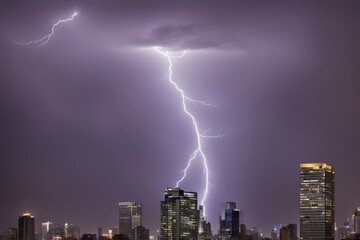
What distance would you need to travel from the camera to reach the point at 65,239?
12875cm

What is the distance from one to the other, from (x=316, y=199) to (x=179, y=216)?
60.7 ft

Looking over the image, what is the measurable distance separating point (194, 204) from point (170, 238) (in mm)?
6238

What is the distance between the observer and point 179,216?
118562 mm

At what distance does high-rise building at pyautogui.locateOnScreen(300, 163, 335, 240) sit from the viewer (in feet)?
352

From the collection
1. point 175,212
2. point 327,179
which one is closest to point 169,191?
point 175,212

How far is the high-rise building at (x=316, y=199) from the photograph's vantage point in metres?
107

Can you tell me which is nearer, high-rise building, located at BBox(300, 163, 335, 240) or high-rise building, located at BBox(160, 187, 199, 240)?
high-rise building, located at BBox(300, 163, 335, 240)

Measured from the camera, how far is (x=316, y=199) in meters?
108

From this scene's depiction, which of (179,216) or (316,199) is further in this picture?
(179,216)

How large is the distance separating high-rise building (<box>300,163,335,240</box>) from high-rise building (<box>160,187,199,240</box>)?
16.3 meters

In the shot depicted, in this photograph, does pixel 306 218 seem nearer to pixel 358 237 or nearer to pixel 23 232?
pixel 358 237

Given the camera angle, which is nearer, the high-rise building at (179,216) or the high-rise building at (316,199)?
the high-rise building at (316,199)

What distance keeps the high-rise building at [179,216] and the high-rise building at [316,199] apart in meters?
16.3

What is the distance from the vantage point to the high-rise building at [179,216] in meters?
118
